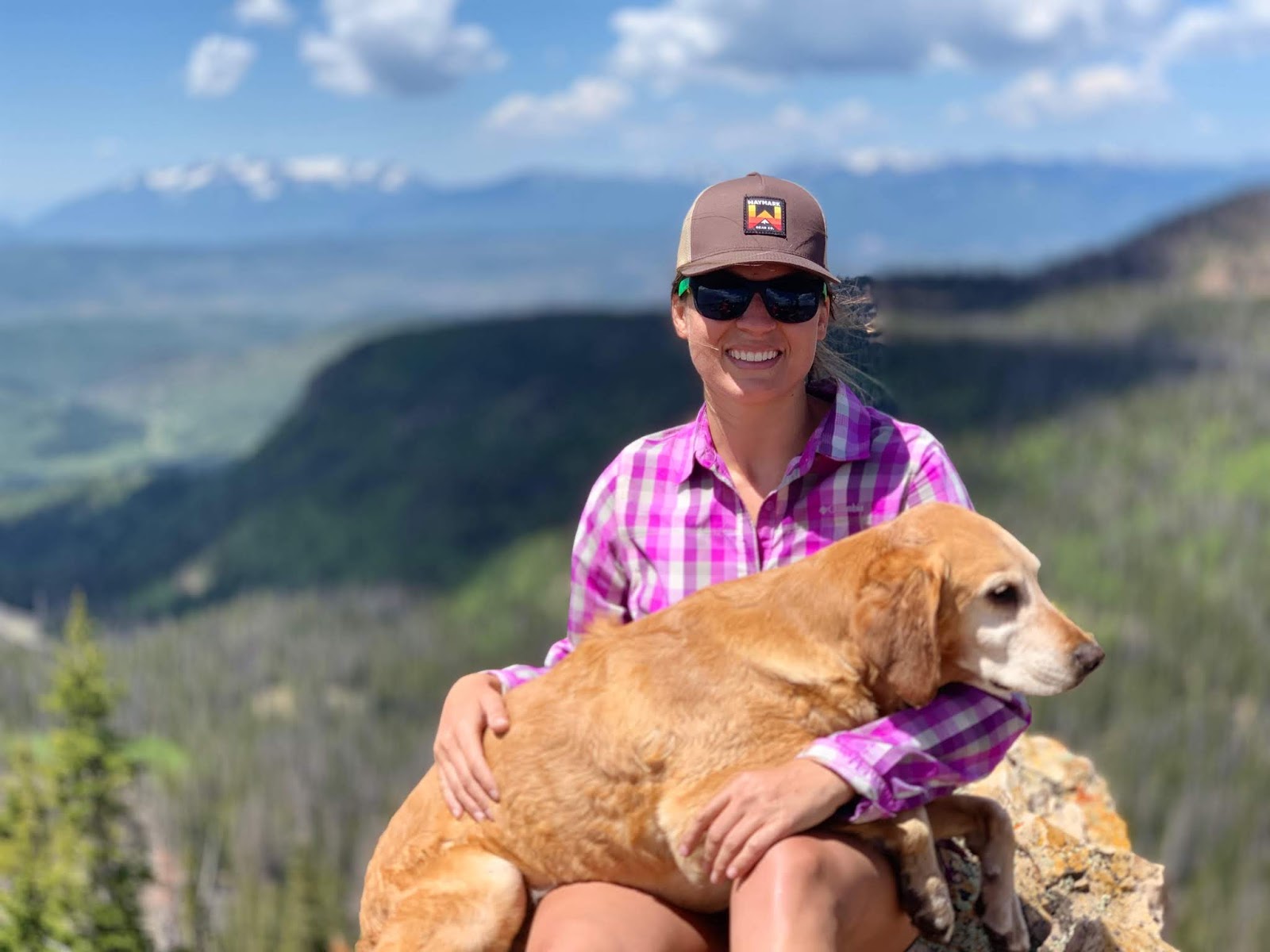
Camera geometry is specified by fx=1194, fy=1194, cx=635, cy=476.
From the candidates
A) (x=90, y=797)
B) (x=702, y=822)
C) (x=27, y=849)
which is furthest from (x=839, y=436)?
(x=90, y=797)

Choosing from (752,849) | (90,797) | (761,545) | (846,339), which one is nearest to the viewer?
(752,849)

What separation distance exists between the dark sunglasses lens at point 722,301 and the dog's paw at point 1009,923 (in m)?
3.84

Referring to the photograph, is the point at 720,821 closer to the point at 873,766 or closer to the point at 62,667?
the point at 873,766

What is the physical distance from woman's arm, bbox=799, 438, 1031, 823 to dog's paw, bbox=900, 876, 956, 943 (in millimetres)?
423

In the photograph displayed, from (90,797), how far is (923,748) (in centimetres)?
3663

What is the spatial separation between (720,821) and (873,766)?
0.84 meters

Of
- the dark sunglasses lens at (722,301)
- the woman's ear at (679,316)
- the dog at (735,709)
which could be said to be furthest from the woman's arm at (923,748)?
the woman's ear at (679,316)

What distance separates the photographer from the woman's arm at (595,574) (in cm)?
788

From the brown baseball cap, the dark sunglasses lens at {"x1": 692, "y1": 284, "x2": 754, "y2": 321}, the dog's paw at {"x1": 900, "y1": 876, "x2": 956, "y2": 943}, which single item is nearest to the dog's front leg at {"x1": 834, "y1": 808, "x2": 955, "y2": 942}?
the dog's paw at {"x1": 900, "y1": 876, "x2": 956, "y2": 943}

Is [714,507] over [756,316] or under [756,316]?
under

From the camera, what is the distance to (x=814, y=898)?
5938 millimetres

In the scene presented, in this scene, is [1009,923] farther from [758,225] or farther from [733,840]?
[758,225]

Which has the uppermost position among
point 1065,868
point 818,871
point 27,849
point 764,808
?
point 764,808

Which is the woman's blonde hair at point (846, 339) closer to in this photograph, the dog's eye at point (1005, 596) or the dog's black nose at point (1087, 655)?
the dog's eye at point (1005, 596)
